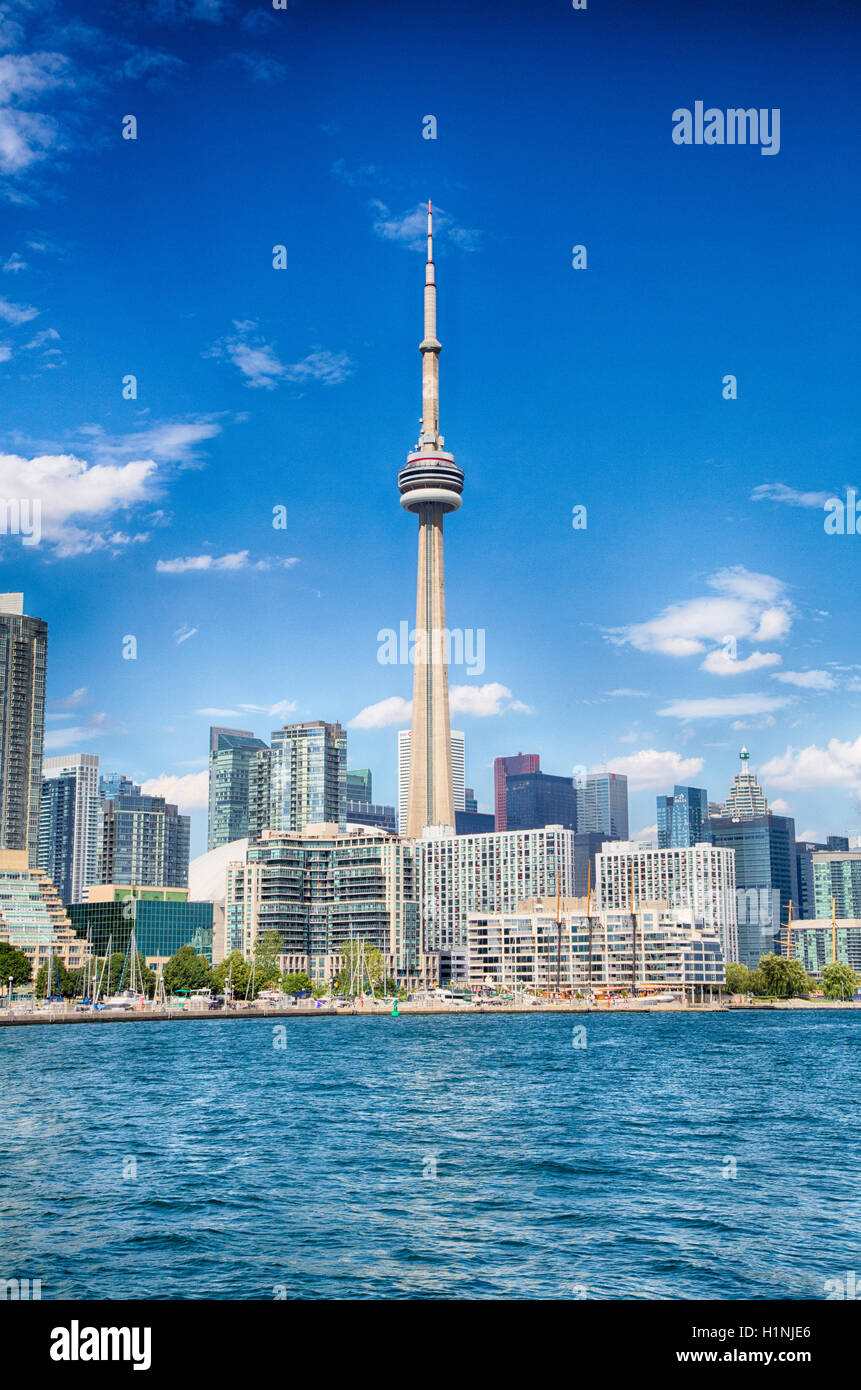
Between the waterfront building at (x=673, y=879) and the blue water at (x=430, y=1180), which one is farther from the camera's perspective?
the waterfront building at (x=673, y=879)

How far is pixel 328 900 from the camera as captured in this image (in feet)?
498

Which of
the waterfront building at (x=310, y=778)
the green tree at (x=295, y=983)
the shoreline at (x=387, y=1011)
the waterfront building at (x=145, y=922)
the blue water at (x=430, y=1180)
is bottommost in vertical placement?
the shoreline at (x=387, y=1011)

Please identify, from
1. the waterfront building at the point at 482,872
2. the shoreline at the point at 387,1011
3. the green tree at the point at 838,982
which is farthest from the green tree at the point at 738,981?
the waterfront building at the point at 482,872

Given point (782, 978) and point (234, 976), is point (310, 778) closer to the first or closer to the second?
point (234, 976)

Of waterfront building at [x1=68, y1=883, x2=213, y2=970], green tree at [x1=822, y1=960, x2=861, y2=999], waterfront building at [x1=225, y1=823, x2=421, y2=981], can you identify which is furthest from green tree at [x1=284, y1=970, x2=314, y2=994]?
green tree at [x1=822, y1=960, x2=861, y2=999]

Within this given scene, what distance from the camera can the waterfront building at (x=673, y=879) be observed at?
6373 inches

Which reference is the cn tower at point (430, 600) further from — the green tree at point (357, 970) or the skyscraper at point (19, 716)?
the skyscraper at point (19, 716)

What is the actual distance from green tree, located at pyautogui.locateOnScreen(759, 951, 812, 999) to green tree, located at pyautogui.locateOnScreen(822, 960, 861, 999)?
513 cm

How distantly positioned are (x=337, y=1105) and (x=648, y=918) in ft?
350

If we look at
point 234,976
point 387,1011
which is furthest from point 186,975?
point 387,1011

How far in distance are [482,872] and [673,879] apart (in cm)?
2411

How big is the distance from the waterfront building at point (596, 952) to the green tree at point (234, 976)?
31908 millimetres

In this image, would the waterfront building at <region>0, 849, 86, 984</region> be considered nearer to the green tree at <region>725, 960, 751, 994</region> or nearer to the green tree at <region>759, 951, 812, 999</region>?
the green tree at <region>725, 960, 751, 994</region>
